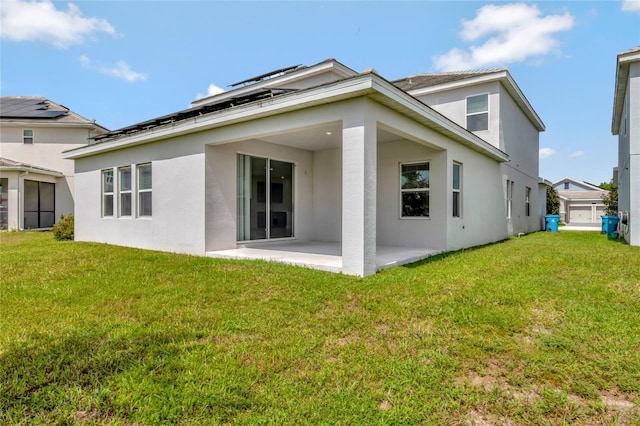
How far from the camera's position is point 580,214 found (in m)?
31.7

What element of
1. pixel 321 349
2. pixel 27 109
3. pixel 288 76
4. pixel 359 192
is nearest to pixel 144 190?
pixel 288 76

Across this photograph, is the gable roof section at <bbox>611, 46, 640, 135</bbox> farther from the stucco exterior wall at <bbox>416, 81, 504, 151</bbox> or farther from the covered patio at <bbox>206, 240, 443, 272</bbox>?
the covered patio at <bbox>206, 240, 443, 272</bbox>

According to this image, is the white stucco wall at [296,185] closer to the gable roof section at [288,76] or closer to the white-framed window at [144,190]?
the white-framed window at [144,190]

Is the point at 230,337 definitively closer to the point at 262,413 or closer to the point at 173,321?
the point at 173,321

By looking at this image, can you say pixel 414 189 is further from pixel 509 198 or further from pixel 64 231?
pixel 64 231

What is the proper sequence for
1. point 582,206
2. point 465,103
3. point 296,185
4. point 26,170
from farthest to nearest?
point 582,206 < point 26,170 < point 465,103 < point 296,185

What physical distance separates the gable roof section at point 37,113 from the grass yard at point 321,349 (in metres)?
16.6

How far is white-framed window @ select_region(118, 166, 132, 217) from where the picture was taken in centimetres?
1017

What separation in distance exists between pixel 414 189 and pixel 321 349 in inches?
266

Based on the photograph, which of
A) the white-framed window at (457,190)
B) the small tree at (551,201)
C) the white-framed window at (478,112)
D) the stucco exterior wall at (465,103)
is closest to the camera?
the white-framed window at (457,190)

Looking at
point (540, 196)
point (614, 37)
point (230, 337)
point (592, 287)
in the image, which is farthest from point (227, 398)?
point (540, 196)

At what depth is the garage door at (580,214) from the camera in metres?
31.1

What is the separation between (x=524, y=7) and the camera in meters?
10.3

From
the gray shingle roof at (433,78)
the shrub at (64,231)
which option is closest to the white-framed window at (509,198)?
the gray shingle roof at (433,78)
